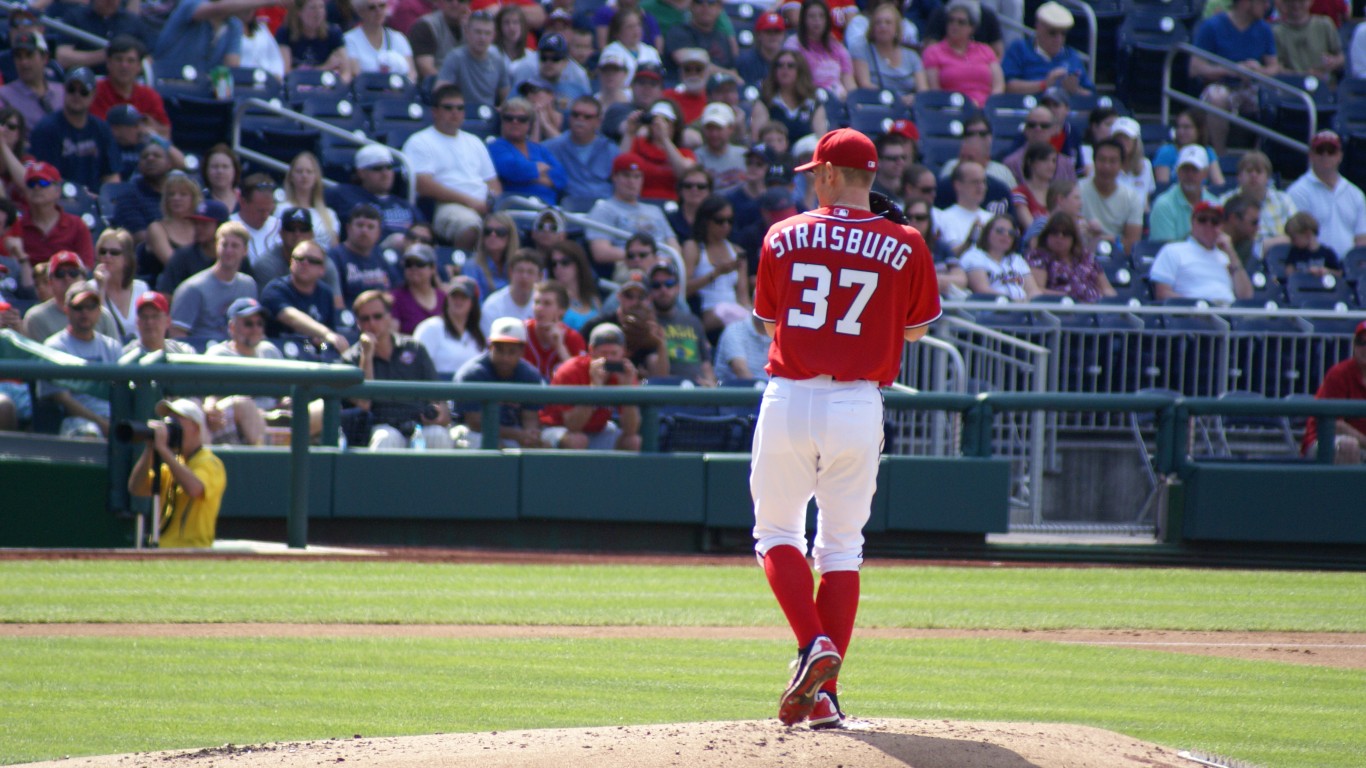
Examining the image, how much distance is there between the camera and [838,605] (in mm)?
4613

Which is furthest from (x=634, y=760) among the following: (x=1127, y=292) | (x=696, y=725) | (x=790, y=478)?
(x=1127, y=292)

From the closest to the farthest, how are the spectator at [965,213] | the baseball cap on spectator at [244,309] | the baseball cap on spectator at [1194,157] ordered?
1. the baseball cap on spectator at [244,309]
2. the spectator at [965,213]
3. the baseball cap on spectator at [1194,157]

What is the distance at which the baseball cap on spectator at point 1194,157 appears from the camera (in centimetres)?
1502

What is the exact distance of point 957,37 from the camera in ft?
54.3

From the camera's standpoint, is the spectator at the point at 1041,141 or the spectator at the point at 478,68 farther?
the spectator at the point at 1041,141

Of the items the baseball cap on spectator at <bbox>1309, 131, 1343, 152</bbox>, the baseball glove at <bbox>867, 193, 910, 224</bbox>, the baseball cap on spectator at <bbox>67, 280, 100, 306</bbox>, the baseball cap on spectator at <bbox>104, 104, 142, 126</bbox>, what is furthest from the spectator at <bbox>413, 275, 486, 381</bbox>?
the baseball cap on spectator at <bbox>1309, 131, 1343, 152</bbox>

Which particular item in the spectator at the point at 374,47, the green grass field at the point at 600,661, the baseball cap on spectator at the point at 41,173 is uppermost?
the spectator at the point at 374,47

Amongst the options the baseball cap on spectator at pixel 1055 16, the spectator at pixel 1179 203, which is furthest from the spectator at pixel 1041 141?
the baseball cap on spectator at pixel 1055 16

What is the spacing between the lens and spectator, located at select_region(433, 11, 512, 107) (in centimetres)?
1420

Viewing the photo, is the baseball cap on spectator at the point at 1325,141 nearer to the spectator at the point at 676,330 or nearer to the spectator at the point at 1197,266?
the spectator at the point at 1197,266

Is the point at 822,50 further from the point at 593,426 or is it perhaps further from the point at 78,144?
the point at 78,144

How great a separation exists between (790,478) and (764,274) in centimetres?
58

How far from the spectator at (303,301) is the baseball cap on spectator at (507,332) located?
3.26ft

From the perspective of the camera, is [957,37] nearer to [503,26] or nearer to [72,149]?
[503,26]
